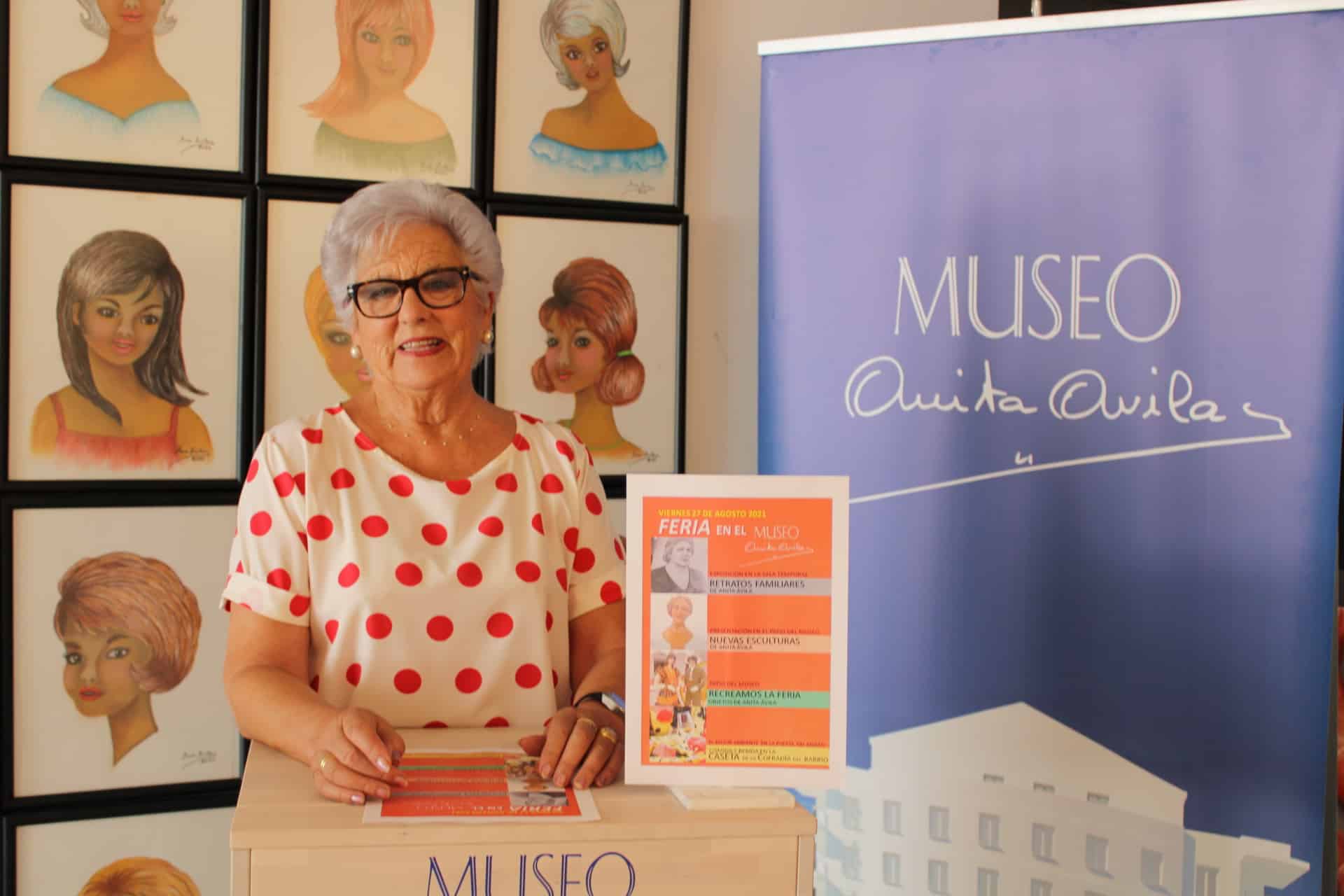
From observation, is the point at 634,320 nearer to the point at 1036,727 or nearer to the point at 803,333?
the point at 803,333

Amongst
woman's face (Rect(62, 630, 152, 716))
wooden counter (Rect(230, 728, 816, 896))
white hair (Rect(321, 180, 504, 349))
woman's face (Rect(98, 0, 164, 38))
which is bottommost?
woman's face (Rect(62, 630, 152, 716))

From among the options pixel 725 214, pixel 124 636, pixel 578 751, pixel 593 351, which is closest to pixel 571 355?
pixel 593 351

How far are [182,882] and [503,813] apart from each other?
5.74ft

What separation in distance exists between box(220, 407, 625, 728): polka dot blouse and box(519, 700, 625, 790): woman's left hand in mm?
369

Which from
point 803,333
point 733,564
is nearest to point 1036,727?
point 803,333

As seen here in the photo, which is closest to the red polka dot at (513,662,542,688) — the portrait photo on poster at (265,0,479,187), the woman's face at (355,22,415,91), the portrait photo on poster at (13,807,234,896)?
the portrait photo on poster at (13,807,234,896)

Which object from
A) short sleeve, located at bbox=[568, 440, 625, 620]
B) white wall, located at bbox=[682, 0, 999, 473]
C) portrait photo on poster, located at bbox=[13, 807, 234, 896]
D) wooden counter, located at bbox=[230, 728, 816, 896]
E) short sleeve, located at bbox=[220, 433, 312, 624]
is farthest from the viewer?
white wall, located at bbox=[682, 0, 999, 473]

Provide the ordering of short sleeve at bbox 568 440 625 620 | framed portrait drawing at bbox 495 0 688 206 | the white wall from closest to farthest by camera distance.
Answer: short sleeve at bbox 568 440 625 620 < framed portrait drawing at bbox 495 0 688 206 < the white wall

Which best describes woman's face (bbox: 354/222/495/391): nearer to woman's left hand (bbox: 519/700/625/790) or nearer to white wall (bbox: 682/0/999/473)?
woman's left hand (bbox: 519/700/625/790)

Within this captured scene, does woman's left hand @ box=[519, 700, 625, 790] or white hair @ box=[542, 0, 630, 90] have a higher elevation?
white hair @ box=[542, 0, 630, 90]

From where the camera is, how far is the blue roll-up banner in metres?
2.13

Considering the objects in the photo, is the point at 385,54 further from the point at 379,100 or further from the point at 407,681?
the point at 407,681

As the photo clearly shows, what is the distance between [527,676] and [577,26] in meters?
1.69
